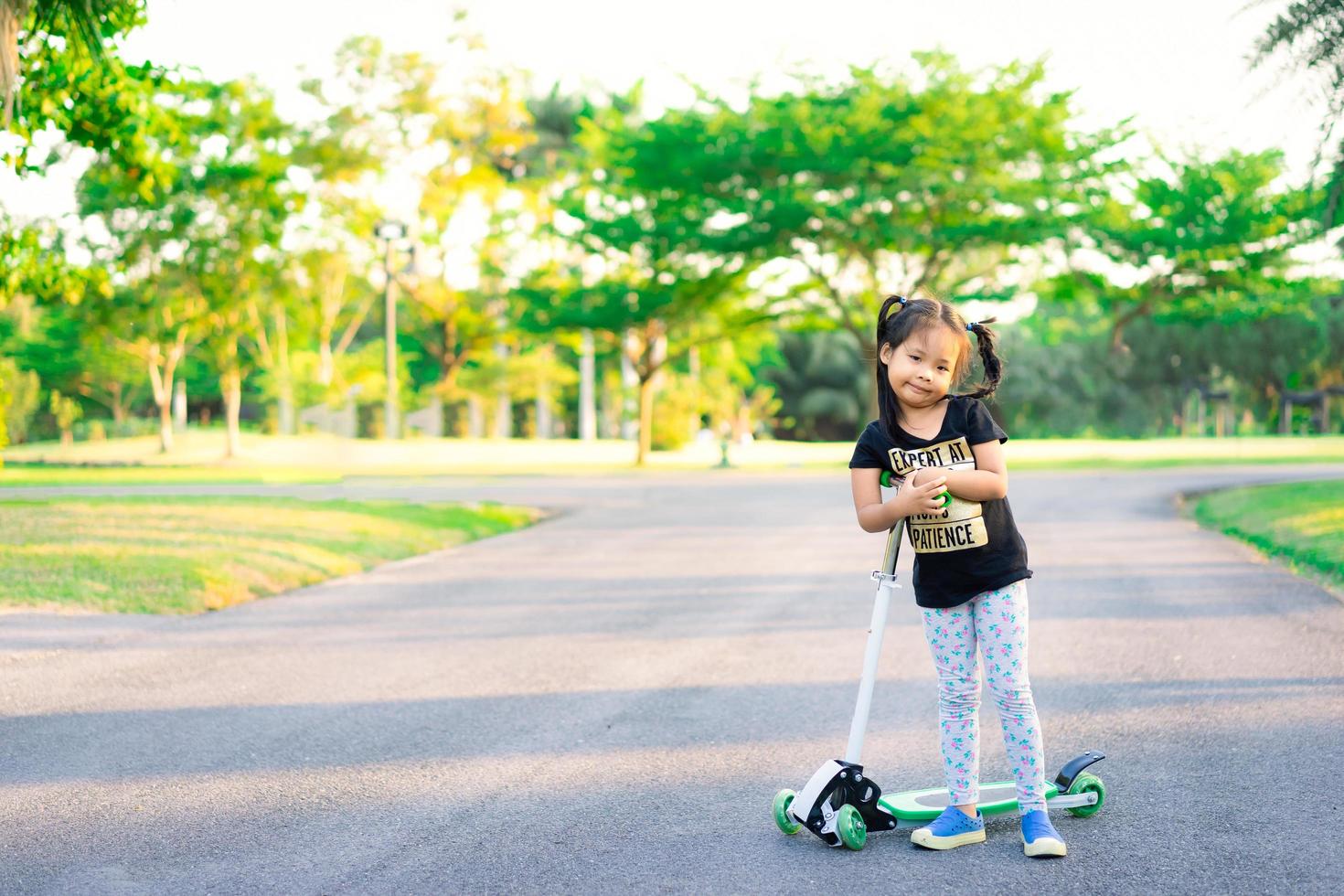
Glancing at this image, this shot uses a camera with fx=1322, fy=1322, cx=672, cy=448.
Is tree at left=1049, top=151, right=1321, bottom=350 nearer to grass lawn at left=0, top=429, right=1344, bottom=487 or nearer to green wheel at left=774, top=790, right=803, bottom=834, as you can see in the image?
grass lawn at left=0, top=429, right=1344, bottom=487

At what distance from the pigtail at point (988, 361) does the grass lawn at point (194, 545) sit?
6.76 m

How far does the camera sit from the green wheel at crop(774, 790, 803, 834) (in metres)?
4.11

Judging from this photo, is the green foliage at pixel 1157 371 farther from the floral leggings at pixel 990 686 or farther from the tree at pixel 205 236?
the floral leggings at pixel 990 686

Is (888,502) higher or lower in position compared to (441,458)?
higher

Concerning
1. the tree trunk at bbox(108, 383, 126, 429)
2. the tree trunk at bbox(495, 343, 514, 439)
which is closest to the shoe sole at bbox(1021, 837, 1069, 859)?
the tree trunk at bbox(495, 343, 514, 439)

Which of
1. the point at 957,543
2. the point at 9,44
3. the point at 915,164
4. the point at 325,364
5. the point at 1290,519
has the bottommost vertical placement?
the point at 1290,519

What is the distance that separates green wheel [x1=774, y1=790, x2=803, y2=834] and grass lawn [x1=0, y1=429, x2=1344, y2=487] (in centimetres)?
2232

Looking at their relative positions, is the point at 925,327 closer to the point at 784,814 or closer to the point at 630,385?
the point at 784,814

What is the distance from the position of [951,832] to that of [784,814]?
509 millimetres

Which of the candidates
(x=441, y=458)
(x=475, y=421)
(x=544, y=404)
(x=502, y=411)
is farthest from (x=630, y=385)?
(x=441, y=458)

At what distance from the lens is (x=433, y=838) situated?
4.12 meters

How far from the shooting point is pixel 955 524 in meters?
4.01

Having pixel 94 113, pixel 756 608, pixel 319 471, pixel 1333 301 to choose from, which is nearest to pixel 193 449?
pixel 319 471

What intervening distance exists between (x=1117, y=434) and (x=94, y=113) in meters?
56.5
